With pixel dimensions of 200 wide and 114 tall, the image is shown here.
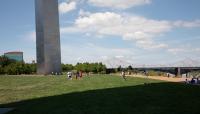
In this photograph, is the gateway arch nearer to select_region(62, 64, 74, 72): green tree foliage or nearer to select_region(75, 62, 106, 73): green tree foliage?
select_region(75, 62, 106, 73): green tree foliage

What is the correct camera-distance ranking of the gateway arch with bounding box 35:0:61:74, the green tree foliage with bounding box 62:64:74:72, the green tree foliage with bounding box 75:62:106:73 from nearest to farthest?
the gateway arch with bounding box 35:0:61:74, the green tree foliage with bounding box 75:62:106:73, the green tree foliage with bounding box 62:64:74:72

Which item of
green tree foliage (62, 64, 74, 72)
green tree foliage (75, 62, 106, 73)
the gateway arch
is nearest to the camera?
the gateway arch

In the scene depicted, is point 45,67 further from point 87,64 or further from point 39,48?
point 87,64

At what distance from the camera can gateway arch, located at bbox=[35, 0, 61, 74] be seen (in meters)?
95.4

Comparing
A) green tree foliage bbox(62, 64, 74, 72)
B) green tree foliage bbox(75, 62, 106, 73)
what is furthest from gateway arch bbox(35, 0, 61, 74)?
green tree foliage bbox(62, 64, 74, 72)

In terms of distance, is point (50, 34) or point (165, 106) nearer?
point (165, 106)

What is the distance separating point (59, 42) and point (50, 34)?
4040mm

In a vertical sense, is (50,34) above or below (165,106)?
above

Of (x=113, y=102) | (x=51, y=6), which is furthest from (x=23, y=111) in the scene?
(x=51, y=6)

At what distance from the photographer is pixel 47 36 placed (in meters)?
97.6

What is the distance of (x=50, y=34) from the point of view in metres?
98.1

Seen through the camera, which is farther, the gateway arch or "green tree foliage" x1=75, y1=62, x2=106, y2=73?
"green tree foliage" x1=75, y1=62, x2=106, y2=73

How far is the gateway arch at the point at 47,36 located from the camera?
313 feet

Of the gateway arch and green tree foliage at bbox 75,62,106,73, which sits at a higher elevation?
the gateway arch
